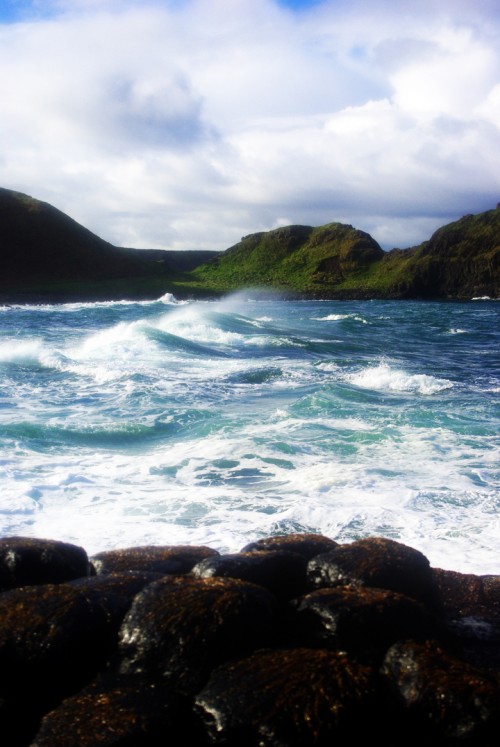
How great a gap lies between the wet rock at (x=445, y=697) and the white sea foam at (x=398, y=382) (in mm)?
10658

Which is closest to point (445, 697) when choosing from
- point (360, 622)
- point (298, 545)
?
point (360, 622)

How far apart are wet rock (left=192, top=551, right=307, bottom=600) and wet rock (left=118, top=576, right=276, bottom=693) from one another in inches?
13.4

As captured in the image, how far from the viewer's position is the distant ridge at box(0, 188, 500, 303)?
244 ft

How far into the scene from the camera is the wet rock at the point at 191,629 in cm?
318

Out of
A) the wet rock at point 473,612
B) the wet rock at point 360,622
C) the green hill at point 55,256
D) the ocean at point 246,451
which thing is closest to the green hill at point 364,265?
the green hill at point 55,256

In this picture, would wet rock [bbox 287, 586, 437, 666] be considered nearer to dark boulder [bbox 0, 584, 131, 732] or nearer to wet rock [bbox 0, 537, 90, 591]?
dark boulder [bbox 0, 584, 131, 732]

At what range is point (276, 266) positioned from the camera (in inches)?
3578

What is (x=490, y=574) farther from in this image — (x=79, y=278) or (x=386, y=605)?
(x=79, y=278)

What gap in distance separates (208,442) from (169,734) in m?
6.57

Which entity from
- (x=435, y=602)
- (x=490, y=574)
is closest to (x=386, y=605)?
(x=435, y=602)

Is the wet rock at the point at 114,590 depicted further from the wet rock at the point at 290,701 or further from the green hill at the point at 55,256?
the green hill at the point at 55,256

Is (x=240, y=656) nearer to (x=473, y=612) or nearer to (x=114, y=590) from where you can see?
(x=114, y=590)

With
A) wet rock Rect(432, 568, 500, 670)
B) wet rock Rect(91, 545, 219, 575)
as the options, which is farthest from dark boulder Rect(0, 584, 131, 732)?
wet rock Rect(432, 568, 500, 670)

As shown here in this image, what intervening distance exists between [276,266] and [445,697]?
8941cm
